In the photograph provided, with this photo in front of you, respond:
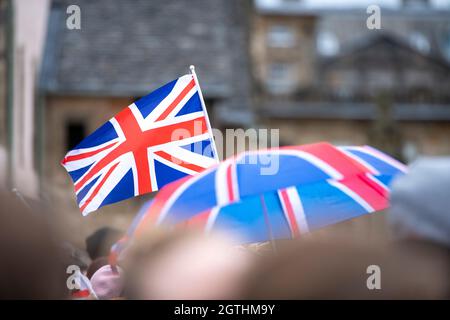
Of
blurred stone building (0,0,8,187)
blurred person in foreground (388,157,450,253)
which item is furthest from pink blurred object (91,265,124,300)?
blurred stone building (0,0,8,187)

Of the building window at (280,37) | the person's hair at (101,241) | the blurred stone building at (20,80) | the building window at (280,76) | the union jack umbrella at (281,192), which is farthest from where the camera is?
the building window at (280,76)

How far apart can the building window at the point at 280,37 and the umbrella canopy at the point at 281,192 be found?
189 ft

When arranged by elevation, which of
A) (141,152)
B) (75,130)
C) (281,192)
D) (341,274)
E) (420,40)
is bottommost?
(341,274)

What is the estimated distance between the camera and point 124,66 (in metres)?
22.2

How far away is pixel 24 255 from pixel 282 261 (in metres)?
0.91

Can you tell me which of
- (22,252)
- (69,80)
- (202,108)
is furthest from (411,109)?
(22,252)

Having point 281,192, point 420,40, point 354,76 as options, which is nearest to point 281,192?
point 281,192

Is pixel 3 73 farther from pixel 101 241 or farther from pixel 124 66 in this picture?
pixel 101 241

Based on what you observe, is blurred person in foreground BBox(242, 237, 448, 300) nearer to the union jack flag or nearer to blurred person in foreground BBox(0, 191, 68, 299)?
blurred person in foreground BBox(0, 191, 68, 299)

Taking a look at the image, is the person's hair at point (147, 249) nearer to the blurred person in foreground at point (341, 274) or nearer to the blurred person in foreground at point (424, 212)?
the blurred person in foreground at point (341, 274)

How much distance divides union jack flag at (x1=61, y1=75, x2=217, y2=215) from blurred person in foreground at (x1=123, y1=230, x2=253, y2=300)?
6.91 ft

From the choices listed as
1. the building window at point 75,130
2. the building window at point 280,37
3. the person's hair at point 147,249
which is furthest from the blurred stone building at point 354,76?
the person's hair at point 147,249

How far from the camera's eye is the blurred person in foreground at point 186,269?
3035 mm

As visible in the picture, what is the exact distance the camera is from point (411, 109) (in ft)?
123
